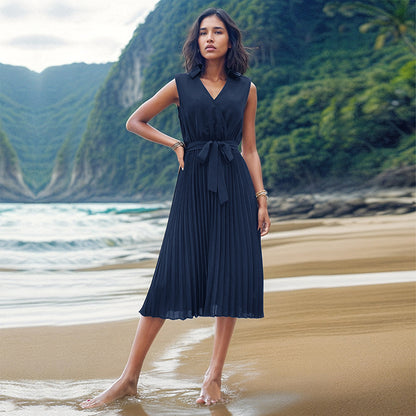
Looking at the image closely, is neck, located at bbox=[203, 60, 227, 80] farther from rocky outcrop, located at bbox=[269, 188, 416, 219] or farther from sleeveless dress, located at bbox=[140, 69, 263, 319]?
rocky outcrop, located at bbox=[269, 188, 416, 219]

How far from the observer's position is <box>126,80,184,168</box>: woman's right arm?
2330mm

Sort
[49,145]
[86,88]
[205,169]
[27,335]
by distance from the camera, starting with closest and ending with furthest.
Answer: [205,169] < [27,335] < [49,145] < [86,88]

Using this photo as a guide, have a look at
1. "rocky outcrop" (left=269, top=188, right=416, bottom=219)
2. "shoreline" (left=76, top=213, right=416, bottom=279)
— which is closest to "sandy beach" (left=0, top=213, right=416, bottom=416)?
"shoreline" (left=76, top=213, right=416, bottom=279)

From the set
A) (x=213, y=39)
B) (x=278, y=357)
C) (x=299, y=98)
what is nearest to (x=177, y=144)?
(x=213, y=39)

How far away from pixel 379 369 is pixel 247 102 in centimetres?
134

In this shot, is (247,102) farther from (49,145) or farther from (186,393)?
(49,145)

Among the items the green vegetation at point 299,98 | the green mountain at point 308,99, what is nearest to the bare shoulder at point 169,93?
the green mountain at point 308,99

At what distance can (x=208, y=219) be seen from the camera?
2312 millimetres

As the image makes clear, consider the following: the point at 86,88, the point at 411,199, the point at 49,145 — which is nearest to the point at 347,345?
the point at 411,199

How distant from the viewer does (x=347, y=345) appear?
117 inches

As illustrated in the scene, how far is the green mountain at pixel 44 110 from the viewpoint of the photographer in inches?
3467

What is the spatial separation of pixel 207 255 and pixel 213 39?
35.7 inches

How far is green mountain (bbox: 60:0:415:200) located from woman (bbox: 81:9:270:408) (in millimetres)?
15591

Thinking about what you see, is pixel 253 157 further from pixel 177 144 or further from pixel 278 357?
pixel 278 357
